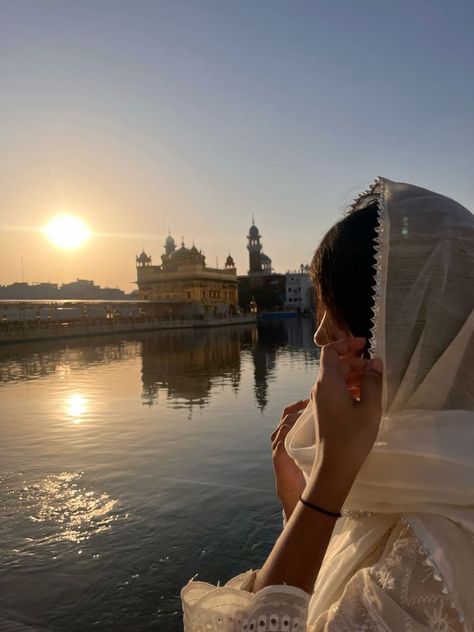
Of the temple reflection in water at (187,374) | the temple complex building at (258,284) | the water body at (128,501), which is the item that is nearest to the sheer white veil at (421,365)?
the water body at (128,501)

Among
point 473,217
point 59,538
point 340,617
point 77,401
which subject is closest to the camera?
point 340,617

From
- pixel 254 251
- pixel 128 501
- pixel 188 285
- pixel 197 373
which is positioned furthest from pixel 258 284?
pixel 128 501

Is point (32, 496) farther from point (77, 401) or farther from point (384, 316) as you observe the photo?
point (77, 401)

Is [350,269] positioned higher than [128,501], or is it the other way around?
[350,269]

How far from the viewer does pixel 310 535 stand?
2.81ft

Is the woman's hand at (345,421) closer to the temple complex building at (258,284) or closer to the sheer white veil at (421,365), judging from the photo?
the sheer white veil at (421,365)

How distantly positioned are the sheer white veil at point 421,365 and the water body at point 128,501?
2.05 metres

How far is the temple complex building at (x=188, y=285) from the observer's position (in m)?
52.6

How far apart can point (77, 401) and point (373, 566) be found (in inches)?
339

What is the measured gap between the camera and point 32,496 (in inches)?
169

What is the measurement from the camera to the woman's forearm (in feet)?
2.80

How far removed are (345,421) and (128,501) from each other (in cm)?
358

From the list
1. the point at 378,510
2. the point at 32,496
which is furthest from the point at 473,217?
the point at 32,496

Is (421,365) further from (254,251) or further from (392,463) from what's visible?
(254,251)
